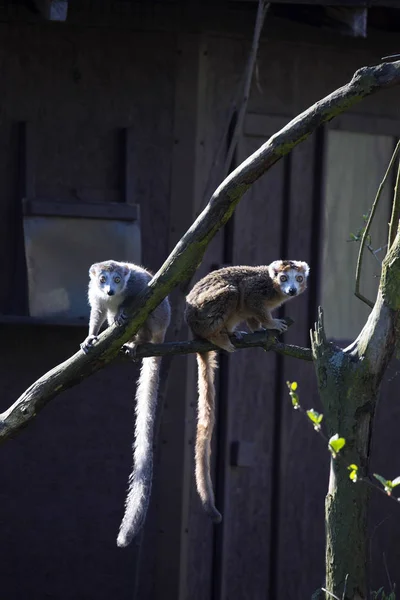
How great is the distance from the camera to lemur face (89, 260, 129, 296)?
244 inches

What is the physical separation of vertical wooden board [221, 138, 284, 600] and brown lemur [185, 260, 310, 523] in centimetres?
172

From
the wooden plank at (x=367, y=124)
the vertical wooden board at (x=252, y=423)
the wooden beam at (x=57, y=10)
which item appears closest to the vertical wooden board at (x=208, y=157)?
the vertical wooden board at (x=252, y=423)

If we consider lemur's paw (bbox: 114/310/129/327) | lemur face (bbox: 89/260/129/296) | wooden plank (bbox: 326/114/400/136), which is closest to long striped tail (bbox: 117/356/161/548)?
lemur's paw (bbox: 114/310/129/327)

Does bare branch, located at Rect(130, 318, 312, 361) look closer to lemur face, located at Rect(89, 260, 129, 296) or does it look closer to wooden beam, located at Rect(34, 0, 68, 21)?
lemur face, located at Rect(89, 260, 129, 296)

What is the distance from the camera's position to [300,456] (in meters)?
8.38

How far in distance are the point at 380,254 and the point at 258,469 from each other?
6.34ft

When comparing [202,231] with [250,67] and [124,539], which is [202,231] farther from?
[250,67]

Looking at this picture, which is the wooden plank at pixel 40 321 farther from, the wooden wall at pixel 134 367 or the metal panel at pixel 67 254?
the wooden wall at pixel 134 367

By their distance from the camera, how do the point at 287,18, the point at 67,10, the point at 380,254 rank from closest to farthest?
the point at 67,10
the point at 287,18
the point at 380,254

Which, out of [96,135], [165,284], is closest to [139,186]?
[96,135]

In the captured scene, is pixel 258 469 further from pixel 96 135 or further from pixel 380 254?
pixel 96 135

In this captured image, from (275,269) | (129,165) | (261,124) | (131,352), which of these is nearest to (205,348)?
(131,352)

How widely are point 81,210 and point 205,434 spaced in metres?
2.31

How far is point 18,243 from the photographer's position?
7.69 metres
